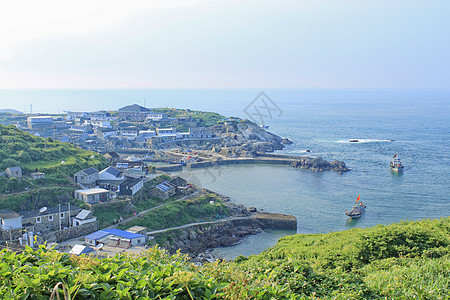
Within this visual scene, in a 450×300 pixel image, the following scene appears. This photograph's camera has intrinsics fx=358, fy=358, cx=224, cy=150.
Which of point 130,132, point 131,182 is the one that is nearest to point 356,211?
point 131,182

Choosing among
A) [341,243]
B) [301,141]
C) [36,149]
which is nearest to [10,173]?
[36,149]

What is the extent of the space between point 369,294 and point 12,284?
4.51 m

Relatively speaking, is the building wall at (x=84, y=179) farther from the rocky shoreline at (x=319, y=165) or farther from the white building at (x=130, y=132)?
the white building at (x=130, y=132)

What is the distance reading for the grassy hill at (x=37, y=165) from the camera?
14523mm

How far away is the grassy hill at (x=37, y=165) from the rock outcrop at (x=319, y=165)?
651 inches

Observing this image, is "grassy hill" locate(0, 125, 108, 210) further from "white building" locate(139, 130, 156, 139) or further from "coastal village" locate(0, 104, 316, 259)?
"white building" locate(139, 130, 156, 139)

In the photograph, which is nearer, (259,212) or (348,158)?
(259,212)

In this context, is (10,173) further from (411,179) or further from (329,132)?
(329,132)

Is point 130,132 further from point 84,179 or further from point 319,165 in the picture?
point 84,179

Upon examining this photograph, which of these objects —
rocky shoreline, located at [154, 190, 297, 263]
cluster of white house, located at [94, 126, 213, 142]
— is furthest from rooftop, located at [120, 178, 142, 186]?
cluster of white house, located at [94, 126, 213, 142]

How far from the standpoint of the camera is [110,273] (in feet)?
12.7

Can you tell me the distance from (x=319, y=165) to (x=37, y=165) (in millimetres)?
20911

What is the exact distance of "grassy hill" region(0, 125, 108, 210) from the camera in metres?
14.5

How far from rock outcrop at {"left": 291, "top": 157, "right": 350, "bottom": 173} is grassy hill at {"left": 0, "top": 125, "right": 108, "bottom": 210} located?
54.2 ft
